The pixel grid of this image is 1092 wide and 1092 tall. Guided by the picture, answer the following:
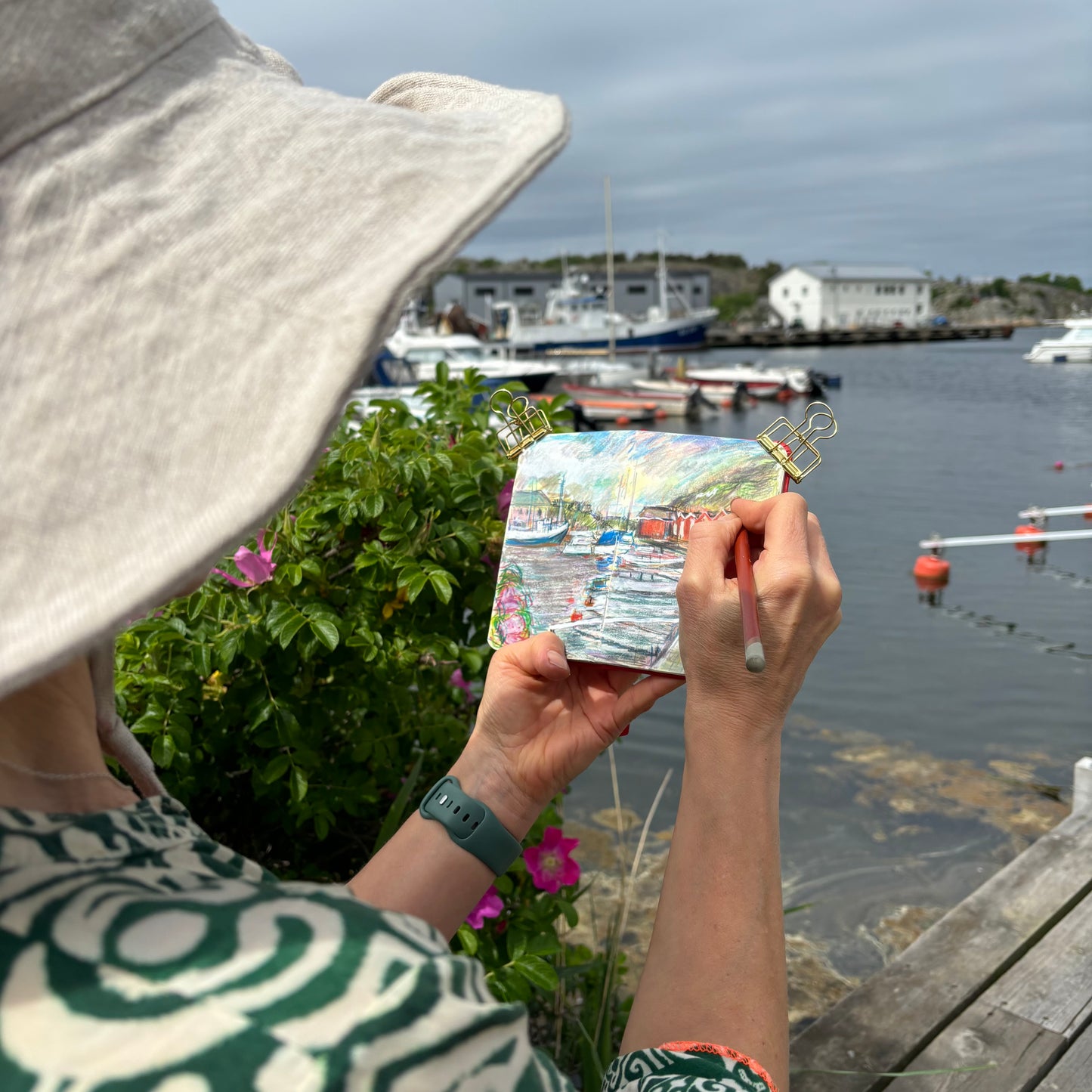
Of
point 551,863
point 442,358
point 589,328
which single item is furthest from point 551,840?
point 589,328

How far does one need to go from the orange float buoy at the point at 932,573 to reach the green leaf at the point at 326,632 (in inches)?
327

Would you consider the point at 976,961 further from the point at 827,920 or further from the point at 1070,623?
the point at 1070,623

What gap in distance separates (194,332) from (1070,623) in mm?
8577

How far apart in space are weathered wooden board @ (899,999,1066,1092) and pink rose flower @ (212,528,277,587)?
144cm

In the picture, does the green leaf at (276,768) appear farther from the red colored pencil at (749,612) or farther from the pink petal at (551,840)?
the red colored pencil at (749,612)

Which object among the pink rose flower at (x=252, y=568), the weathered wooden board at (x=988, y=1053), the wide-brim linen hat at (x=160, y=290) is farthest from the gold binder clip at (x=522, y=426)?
the weathered wooden board at (x=988, y=1053)

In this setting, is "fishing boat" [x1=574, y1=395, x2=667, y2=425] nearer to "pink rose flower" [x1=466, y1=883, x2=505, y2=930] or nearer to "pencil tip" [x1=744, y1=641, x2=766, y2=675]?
"pink rose flower" [x1=466, y1=883, x2=505, y2=930]

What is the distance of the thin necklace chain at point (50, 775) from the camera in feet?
2.05

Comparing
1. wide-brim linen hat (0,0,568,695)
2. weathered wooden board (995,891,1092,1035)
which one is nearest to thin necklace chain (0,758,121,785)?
wide-brim linen hat (0,0,568,695)

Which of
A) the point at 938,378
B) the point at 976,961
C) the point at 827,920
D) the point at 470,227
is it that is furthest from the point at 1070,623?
the point at 938,378

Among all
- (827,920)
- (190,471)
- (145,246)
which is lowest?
(827,920)

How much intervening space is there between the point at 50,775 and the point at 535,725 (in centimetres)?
73

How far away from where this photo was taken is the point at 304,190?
644mm

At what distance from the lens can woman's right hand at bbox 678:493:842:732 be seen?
107 centimetres
